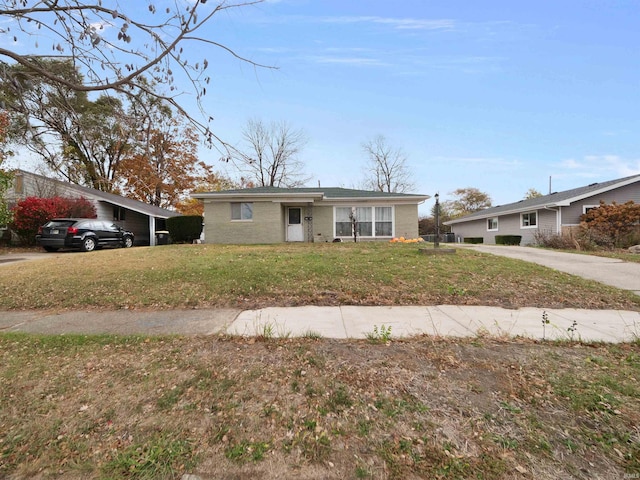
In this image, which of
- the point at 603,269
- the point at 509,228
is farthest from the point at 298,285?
the point at 509,228

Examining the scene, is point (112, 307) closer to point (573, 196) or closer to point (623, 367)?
point (623, 367)

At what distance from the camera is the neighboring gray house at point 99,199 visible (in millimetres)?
15867

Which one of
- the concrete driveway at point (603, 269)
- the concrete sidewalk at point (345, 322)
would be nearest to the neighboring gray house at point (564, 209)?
the concrete driveway at point (603, 269)

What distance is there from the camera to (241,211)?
15.2 meters

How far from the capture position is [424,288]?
19.2ft

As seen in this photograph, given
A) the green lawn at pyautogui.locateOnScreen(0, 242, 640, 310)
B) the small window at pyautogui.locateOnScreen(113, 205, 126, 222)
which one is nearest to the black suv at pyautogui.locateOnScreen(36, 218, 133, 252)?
the green lawn at pyautogui.locateOnScreen(0, 242, 640, 310)

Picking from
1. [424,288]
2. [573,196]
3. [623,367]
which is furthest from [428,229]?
[623,367]

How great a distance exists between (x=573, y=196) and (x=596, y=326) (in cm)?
1764

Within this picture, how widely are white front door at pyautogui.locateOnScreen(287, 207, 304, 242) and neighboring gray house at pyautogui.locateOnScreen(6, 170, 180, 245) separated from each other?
978 cm

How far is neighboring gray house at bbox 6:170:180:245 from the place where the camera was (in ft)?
52.1

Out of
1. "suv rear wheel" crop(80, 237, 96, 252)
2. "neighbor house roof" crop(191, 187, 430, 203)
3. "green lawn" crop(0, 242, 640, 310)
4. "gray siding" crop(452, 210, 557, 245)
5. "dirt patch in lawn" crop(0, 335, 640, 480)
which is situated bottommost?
"dirt patch in lawn" crop(0, 335, 640, 480)

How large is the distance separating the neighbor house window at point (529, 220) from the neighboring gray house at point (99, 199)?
26.1 m

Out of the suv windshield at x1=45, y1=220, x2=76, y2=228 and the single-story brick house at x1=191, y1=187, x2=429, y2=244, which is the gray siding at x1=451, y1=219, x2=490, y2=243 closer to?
the single-story brick house at x1=191, y1=187, x2=429, y2=244

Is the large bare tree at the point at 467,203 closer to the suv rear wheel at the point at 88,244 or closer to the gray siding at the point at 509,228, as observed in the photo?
the gray siding at the point at 509,228
